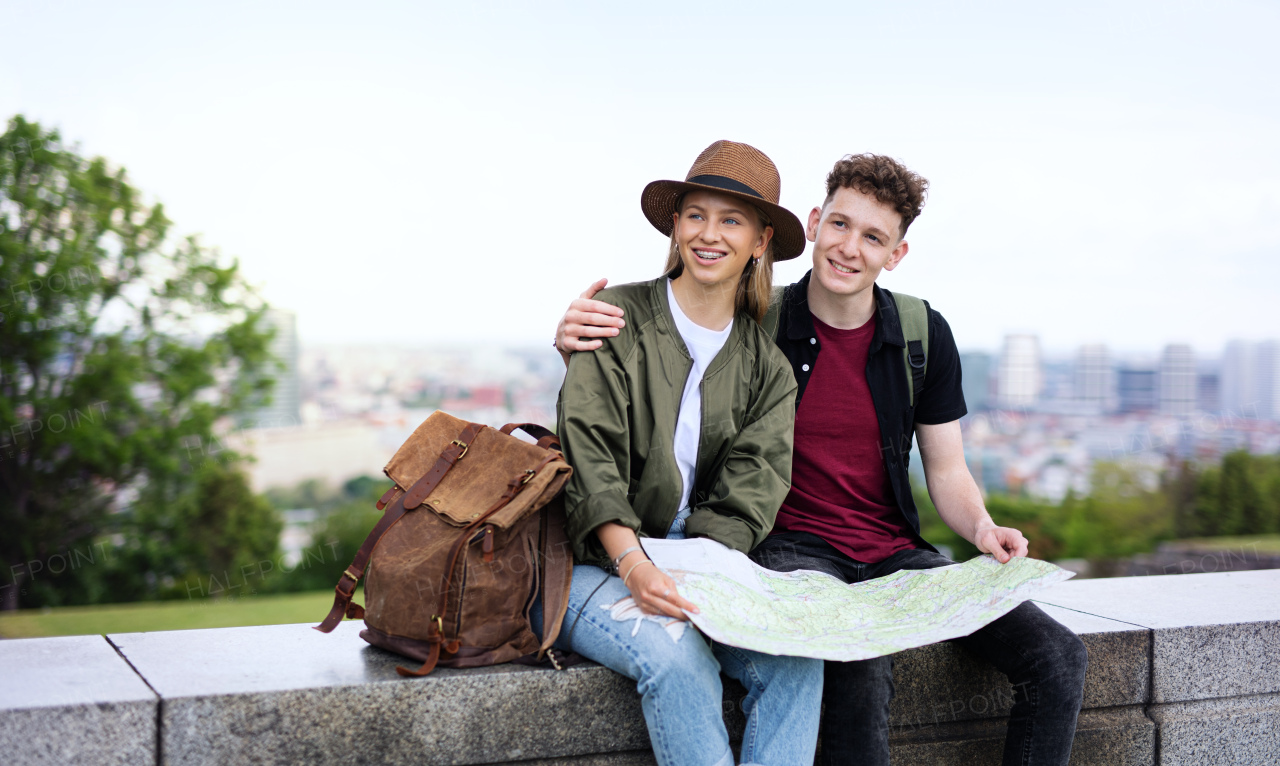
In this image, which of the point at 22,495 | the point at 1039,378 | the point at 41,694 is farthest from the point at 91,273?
the point at 1039,378

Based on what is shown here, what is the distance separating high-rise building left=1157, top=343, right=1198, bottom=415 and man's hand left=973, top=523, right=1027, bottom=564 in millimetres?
34565

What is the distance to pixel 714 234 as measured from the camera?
2641mm

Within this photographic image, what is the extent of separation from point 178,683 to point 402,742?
53cm

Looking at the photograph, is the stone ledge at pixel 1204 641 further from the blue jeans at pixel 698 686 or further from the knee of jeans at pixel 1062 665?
the blue jeans at pixel 698 686

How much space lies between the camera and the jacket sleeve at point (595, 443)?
235cm

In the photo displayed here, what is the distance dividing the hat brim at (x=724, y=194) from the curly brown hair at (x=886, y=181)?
22cm

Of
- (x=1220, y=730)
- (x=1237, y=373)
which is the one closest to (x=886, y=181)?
(x=1220, y=730)

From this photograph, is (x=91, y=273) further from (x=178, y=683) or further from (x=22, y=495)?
(x=178, y=683)

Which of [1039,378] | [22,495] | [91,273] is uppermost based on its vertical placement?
[91,273]

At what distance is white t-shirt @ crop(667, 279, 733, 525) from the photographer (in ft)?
8.62

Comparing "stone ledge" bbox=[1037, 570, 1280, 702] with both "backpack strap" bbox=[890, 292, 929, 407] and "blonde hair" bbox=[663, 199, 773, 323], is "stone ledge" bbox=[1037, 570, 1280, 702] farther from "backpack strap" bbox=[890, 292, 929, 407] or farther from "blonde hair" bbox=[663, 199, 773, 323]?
"blonde hair" bbox=[663, 199, 773, 323]

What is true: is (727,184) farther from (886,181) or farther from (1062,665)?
(1062,665)

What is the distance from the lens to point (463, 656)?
Answer: 232 cm

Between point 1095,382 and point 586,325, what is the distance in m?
37.1
